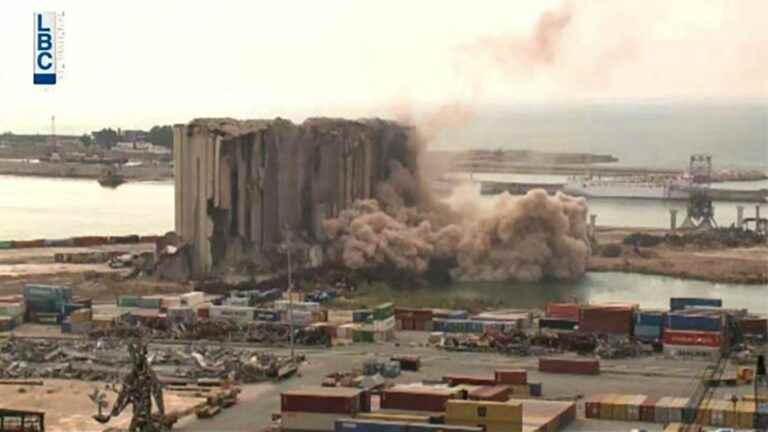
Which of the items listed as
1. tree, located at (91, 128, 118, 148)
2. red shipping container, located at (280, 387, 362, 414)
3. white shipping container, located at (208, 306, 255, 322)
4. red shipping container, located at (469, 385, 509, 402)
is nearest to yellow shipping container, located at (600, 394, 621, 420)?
red shipping container, located at (469, 385, 509, 402)

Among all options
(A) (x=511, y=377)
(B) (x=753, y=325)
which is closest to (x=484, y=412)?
(A) (x=511, y=377)

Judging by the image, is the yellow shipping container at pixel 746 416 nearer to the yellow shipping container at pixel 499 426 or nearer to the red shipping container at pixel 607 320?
the yellow shipping container at pixel 499 426

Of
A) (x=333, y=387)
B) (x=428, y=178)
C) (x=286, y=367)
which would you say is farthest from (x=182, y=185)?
(x=333, y=387)

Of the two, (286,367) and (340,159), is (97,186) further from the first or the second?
(286,367)

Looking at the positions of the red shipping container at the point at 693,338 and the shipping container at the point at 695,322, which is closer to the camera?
the red shipping container at the point at 693,338

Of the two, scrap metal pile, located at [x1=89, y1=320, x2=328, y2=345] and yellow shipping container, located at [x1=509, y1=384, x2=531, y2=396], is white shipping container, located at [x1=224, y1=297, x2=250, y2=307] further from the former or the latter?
yellow shipping container, located at [x1=509, y1=384, x2=531, y2=396]

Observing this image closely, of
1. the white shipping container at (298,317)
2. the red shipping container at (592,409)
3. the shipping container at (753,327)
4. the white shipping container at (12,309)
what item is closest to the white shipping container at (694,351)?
the shipping container at (753,327)
